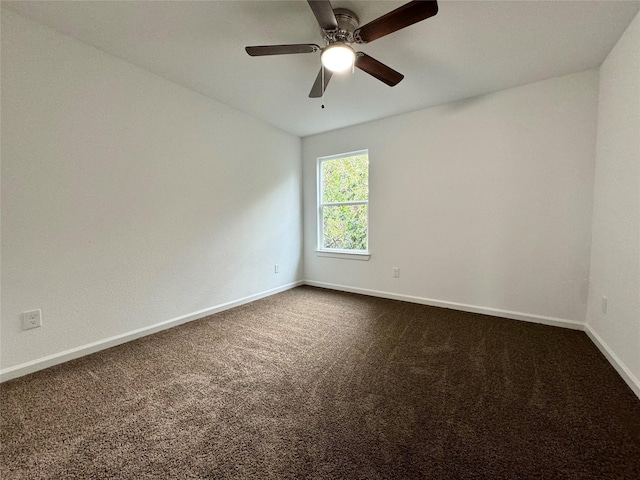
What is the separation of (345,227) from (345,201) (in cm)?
39

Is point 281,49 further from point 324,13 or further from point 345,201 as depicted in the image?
point 345,201

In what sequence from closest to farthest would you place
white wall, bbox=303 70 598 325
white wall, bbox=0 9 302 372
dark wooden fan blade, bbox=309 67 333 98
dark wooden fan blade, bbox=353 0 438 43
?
dark wooden fan blade, bbox=353 0 438 43 < white wall, bbox=0 9 302 372 < dark wooden fan blade, bbox=309 67 333 98 < white wall, bbox=303 70 598 325

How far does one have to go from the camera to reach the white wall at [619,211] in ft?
5.73

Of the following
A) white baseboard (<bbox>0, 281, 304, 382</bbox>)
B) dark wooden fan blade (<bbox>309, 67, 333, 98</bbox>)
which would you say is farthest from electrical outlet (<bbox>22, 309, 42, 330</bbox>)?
dark wooden fan blade (<bbox>309, 67, 333, 98</bbox>)

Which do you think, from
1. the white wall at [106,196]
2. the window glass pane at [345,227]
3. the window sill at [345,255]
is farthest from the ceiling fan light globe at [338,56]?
the window sill at [345,255]

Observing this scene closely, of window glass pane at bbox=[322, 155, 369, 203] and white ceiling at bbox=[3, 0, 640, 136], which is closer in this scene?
white ceiling at bbox=[3, 0, 640, 136]

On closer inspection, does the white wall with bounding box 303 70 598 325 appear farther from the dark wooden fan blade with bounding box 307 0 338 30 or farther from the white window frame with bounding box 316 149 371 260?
the dark wooden fan blade with bounding box 307 0 338 30

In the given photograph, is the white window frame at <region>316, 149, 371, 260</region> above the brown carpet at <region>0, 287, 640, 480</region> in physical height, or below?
above

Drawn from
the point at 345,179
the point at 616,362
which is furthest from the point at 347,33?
the point at 616,362

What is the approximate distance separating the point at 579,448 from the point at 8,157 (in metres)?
3.59

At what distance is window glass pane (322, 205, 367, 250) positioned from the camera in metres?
3.95

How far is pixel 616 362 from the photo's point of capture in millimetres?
1895

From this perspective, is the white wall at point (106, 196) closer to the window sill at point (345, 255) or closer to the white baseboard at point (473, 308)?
the window sill at point (345, 255)

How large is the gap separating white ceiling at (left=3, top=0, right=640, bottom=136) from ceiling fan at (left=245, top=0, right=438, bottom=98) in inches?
6.4
